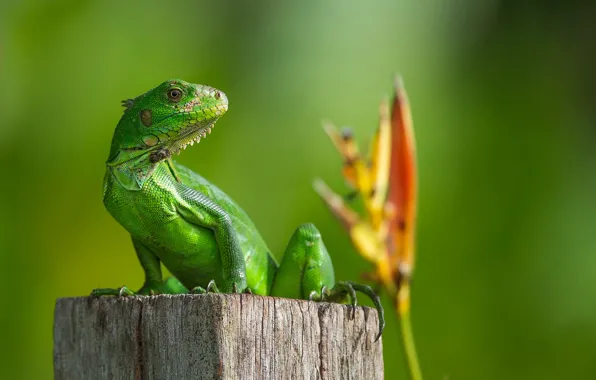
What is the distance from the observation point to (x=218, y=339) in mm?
3387

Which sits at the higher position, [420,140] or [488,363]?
[420,140]

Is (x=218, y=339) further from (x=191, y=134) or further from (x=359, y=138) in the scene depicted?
(x=359, y=138)

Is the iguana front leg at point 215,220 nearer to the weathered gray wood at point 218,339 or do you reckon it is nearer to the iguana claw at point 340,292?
the iguana claw at point 340,292

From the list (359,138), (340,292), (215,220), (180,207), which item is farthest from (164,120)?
(359,138)

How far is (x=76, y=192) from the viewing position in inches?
342

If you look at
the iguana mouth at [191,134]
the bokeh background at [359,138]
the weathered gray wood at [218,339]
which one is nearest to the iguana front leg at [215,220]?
the iguana mouth at [191,134]

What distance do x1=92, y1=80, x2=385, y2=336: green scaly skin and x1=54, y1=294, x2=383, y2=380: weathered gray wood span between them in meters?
0.48

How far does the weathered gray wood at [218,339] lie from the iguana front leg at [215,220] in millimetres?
678

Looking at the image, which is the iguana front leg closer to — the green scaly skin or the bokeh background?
the green scaly skin

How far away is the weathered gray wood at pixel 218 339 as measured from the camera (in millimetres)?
3410

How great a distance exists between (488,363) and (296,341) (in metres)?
4.85

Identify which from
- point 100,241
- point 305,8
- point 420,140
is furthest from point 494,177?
point 100,241

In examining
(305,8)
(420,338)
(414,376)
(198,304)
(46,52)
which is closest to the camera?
(198,304)

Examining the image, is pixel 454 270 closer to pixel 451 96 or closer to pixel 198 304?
pixel 451 96
